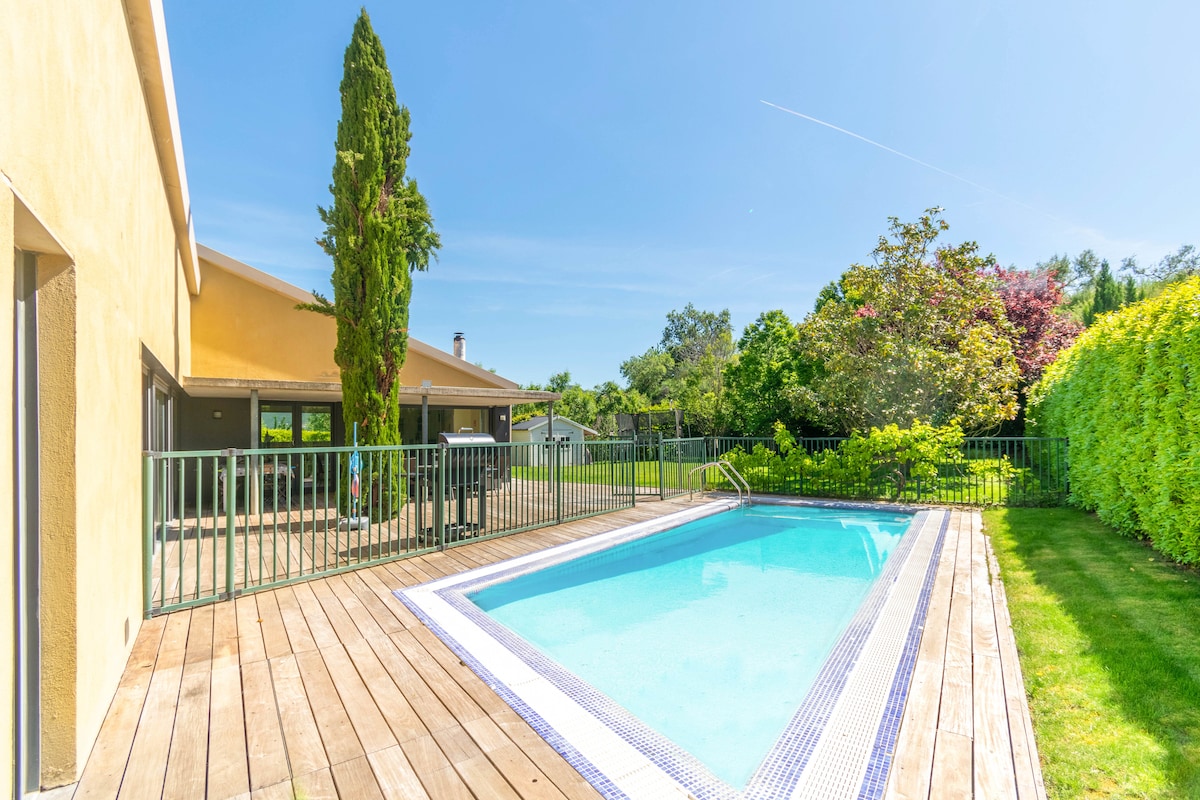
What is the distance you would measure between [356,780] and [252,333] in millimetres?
9934

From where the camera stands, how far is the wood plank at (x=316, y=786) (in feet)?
6.54

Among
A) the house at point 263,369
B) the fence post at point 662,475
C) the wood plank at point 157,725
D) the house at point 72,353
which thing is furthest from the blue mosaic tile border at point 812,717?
the house at point 263,369

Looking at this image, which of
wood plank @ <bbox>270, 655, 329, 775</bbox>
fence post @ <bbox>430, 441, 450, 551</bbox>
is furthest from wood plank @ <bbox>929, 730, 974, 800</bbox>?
fence post @ <bbox>430, 441, 450, 551</bbox>

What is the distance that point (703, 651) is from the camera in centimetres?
420

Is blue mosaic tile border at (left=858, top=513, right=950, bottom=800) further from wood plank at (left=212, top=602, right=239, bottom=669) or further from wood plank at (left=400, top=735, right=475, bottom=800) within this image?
wood plank at (left=212, top=602, right=239, bottom=669)

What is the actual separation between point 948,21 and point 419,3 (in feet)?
31.3

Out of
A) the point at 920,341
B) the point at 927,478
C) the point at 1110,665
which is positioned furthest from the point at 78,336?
the point at 920,341

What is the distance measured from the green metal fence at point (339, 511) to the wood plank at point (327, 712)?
884 mm

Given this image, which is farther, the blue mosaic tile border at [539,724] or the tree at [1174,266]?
the tree at [1174,266]

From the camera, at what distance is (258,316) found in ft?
32.0

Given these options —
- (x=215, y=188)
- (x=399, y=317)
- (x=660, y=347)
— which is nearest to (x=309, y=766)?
(x=399, y=317)

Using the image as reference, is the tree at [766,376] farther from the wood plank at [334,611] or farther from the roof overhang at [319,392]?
the wood plank at [334,611]

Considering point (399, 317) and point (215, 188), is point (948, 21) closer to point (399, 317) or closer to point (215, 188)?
point (399, 317)

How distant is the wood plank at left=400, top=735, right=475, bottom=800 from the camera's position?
6.57 ft
